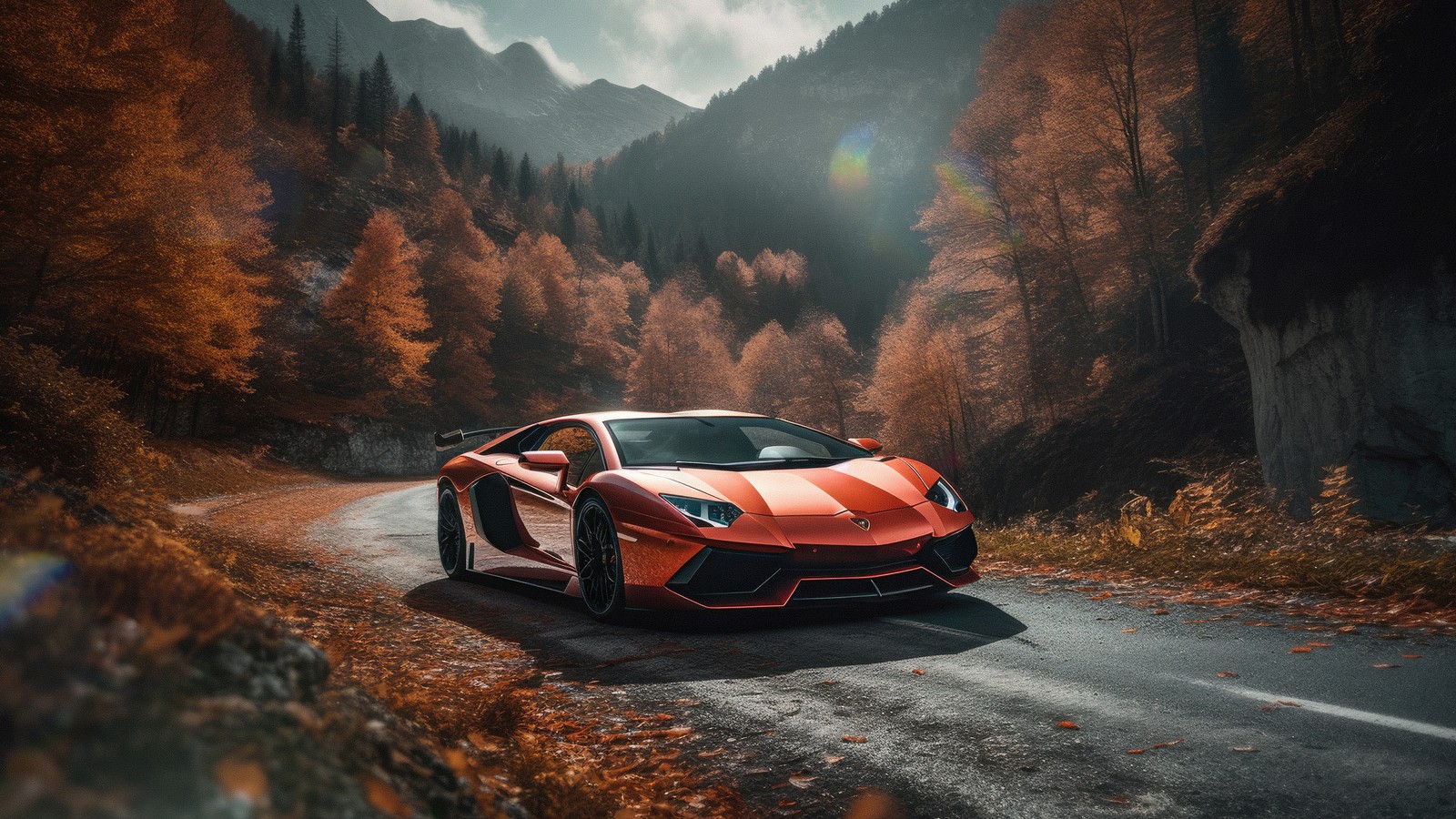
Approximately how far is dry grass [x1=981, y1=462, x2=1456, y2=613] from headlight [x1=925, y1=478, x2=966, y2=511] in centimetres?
171

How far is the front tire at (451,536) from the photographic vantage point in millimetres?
6949

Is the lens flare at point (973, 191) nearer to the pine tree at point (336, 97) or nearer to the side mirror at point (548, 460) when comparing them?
the side mirror at point (548, 460)

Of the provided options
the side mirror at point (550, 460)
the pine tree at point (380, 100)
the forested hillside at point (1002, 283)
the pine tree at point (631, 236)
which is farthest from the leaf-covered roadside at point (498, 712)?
the pine tree at point (631, 236)

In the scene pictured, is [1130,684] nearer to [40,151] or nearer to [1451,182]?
[1451,182]

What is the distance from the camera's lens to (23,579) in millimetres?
1247

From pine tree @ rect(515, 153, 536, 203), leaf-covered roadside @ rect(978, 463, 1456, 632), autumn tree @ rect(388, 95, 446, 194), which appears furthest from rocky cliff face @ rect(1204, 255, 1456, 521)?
pine tree @ rect(515, 153, 536, 203)

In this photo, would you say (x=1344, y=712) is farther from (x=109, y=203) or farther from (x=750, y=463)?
(x=109, y=203)

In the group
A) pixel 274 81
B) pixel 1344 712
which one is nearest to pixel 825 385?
pixel 1344 712

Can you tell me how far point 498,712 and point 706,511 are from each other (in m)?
1.87

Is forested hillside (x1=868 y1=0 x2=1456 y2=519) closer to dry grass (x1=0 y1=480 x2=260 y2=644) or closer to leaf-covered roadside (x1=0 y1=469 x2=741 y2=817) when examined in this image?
leaf-covered roadside (x1=0 y1=469 x2=741 y2=817)

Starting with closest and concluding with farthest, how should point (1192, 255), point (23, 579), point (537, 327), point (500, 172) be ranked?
point (23, 579), point (1192, 255), point (537, 327), point (500, 172)

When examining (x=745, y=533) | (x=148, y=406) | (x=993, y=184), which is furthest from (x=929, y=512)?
(x=148, y=406)

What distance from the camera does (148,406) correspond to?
29109 millimetres

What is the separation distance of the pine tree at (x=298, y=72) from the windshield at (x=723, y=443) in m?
77.3
